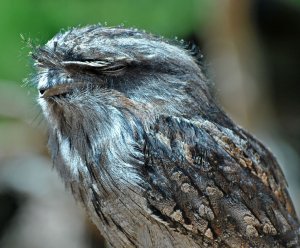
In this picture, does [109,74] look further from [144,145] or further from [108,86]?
[144,145]

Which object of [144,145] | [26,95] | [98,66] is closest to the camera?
[98,66]

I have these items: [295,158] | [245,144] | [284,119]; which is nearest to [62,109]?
[245,144]

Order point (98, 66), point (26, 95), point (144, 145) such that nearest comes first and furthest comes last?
1. point (98, 66)
2. point (144, 145)
3. point (26, 95)

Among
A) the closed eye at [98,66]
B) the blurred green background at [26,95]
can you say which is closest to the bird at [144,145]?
the closed eye at [98,66]

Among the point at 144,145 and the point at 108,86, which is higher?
the point at 108,86

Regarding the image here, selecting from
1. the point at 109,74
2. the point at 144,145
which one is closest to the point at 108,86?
the point at 109,74

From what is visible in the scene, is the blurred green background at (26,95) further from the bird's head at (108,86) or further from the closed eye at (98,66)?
the closed eye at (98,66)
